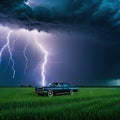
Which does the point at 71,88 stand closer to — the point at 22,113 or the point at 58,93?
the point at 58,93

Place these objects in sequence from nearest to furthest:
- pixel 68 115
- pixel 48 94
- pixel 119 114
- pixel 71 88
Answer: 1. pixel 68 115
2. pixel 119 114
3. pixel 48 94
4. pixel 71 88

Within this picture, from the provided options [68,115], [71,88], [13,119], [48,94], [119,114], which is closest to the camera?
[13,119]

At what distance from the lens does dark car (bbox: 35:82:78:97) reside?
1094 inches

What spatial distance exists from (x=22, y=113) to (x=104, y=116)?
3503mm

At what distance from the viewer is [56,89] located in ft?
94.3

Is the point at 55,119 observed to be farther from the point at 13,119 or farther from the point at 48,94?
the point at 48,94

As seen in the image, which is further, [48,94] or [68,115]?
[48,94]

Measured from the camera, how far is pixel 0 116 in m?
11.2

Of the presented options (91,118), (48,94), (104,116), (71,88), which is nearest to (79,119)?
(91,118)

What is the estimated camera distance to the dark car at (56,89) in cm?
2780

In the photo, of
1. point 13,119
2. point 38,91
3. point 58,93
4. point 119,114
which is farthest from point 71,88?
point 13,119

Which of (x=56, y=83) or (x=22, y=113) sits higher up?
(x=56, y=83)

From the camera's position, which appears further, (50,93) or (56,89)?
(56,89)

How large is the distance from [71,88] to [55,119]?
20.6 m
